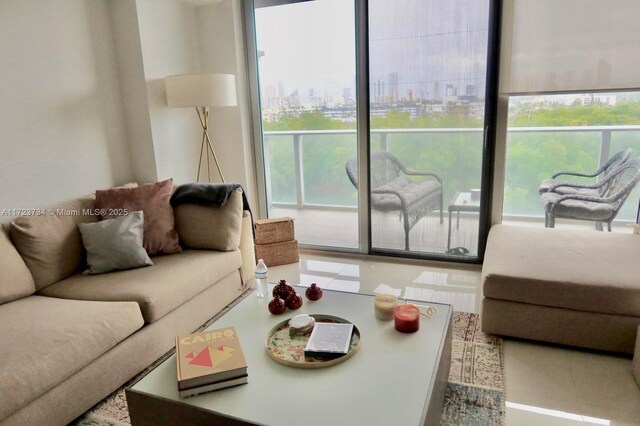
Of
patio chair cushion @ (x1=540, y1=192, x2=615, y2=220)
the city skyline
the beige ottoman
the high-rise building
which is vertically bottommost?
the beige ottoman

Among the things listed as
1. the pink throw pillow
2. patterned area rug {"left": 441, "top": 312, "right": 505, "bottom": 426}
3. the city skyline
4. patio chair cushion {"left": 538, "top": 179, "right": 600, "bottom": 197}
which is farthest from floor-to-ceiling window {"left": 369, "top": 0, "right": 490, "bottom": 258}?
the pink throw pillow

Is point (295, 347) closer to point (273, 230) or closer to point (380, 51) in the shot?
point (273, 230)

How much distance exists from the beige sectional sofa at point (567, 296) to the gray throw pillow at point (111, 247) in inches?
79.6

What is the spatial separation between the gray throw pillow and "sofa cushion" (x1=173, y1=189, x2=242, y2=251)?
0.38 meters

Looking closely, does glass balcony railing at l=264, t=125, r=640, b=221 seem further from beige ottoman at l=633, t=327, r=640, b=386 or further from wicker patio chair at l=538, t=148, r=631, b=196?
beige ottoman at l=633, t=327, r=640, b=386

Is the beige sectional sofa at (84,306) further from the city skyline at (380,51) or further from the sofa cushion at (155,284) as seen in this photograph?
the city skyline at (380,51)

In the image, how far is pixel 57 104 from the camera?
2.88 m

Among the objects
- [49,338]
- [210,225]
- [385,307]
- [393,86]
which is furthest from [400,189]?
[49,338]

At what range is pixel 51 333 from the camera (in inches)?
74.6

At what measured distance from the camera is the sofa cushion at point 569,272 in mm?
2166

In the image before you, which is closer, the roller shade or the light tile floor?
the light tile floor

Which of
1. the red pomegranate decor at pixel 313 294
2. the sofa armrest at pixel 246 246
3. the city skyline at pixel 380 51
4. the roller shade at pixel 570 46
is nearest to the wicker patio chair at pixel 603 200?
the roller shade at pixel 570 46

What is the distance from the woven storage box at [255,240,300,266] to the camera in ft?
12.1

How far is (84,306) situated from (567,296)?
2.42 metres
